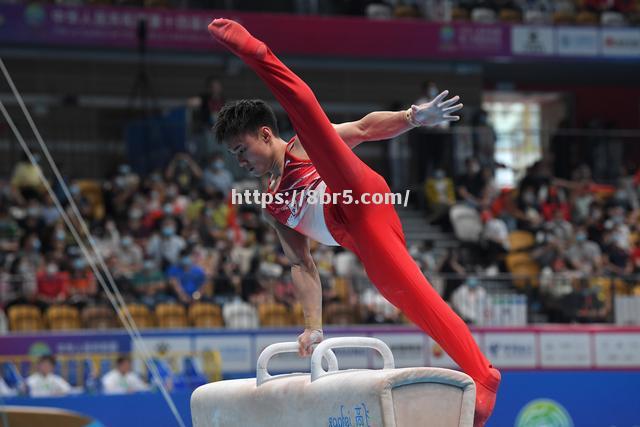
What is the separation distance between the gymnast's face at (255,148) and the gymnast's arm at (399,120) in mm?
304

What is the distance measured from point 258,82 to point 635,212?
6.80 metres

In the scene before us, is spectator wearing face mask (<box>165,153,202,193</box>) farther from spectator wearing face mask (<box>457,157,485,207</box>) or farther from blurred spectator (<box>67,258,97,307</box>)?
spectator wearing face mask (<box>457,157,485,207</box>)

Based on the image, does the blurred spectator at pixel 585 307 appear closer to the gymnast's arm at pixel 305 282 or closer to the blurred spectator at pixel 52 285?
the blurred spectator at pixel 52 285

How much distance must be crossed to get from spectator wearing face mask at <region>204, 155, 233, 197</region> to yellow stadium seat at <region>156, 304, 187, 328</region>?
271 centimetres

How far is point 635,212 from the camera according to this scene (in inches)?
609

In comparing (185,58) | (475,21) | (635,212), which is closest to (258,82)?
(185,58)

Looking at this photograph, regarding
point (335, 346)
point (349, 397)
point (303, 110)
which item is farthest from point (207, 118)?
point (349, 397)

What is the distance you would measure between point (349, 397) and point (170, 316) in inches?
323

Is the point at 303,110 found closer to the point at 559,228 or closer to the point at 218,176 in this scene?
the point at 218,176

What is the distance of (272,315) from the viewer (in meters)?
11.8

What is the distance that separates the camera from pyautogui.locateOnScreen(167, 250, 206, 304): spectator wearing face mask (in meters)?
11.8

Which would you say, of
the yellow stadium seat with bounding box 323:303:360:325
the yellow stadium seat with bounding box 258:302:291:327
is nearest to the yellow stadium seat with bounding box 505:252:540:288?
the yellow stadium seat with bounding box 323:303:360:325

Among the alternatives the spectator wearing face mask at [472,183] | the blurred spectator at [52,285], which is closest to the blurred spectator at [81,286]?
the blurred spectator at [52,285]

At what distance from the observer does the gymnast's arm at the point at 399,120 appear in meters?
4.23
